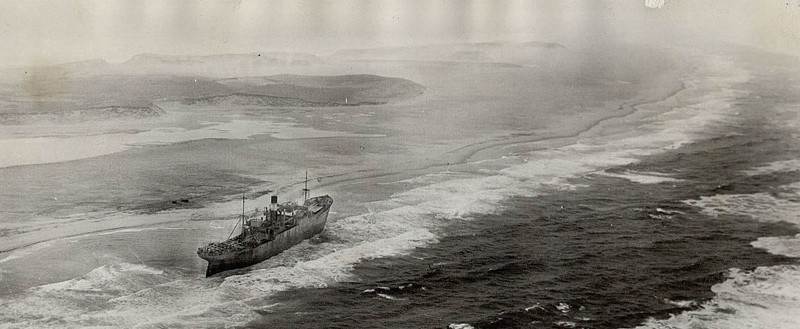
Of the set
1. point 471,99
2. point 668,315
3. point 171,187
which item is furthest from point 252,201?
point 471,99

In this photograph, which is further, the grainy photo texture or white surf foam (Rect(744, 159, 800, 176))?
white surf foam (Rect(744, 159, 800, 176))

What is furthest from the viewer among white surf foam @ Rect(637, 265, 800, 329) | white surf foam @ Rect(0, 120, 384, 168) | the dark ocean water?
white surf foam @ Rect(0, 120, 384, 168)

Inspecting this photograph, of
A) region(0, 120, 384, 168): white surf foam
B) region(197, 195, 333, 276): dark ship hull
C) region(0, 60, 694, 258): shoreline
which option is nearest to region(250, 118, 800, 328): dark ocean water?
region(197, 195, 333, 276): dark ship hull

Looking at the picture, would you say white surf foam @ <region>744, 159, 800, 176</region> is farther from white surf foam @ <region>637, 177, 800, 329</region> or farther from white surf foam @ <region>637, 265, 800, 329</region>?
white surf foam @ <region>637, 265, 800, 329</region>

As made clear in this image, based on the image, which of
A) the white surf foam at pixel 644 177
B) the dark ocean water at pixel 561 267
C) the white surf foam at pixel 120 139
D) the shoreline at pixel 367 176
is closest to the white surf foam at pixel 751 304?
the dark ocean water at pixel 561 267

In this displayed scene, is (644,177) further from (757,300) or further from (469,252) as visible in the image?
(757,300)

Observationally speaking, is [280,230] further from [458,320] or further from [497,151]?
[497,151]
